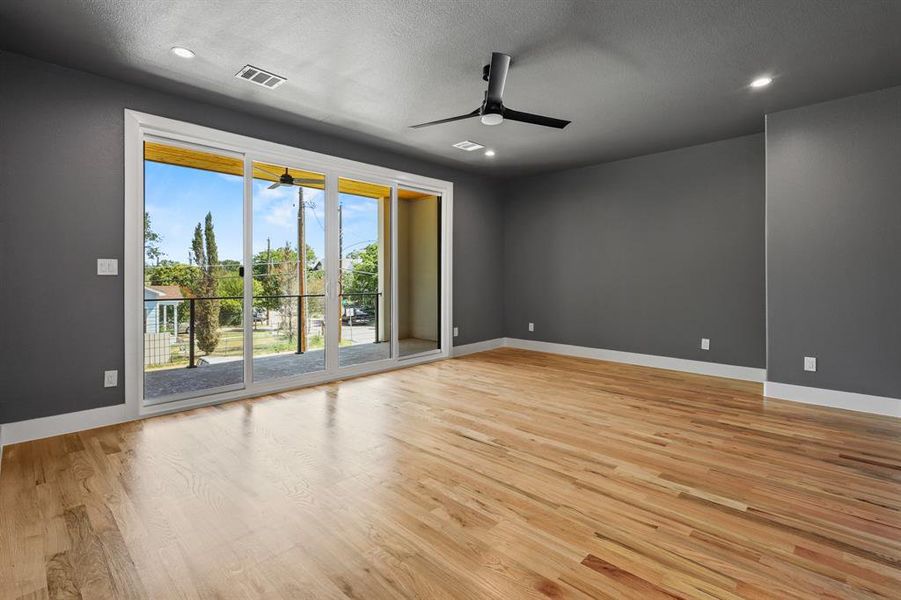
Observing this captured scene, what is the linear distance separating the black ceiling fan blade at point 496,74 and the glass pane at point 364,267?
8.03 feet

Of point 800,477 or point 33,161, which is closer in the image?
point 800,477

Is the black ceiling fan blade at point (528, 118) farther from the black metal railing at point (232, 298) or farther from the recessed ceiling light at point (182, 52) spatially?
the black metal railing at point (232, 298)

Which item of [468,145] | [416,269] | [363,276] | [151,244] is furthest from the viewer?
[416,269]

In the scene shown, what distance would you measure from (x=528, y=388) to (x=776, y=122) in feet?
11.6

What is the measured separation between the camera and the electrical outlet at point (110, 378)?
3.29 metres

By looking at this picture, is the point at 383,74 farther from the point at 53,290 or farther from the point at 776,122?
the point at 776,122

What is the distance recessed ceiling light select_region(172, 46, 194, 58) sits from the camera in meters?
2.86

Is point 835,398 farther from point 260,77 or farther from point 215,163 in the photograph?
point 215,163

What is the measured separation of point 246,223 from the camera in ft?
13.4

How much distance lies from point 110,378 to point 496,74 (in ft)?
12.3

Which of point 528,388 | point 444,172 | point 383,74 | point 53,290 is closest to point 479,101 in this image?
point 383,74

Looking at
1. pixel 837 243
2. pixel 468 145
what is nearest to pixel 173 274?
pixel 468 145

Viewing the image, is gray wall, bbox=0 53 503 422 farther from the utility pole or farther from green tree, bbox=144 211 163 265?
the utility pole

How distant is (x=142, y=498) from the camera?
2182mm
